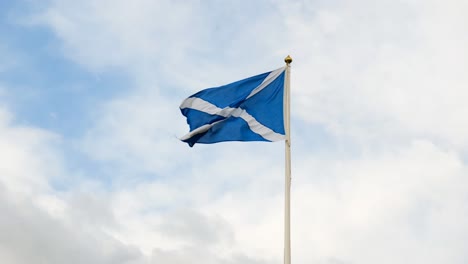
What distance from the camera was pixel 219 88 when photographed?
2828cm

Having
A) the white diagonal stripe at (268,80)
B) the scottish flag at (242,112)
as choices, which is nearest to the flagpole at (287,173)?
the scottish flag at (242,112)

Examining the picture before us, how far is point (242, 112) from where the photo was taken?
27.2 meters

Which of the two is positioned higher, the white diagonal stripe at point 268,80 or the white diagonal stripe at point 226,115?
the white diagonal stripe at point 268,80

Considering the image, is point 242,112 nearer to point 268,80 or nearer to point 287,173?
point 268,80

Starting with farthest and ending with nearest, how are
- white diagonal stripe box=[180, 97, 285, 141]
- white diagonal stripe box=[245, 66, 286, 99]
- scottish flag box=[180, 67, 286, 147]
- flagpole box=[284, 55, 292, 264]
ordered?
1. white diagonal stripe box=[245, 66, 286, 99]
2. scottish flag box=[180, 67, 286, 147]
3. white diagonal stripe box=[180, 97, 285, 141]
4. flagpole box=[284, 55, 292, 264]

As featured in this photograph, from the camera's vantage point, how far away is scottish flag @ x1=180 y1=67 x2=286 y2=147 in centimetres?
2659

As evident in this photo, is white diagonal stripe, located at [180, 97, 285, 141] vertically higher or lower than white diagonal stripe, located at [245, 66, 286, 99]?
lower

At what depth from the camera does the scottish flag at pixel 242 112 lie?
26.6 metres

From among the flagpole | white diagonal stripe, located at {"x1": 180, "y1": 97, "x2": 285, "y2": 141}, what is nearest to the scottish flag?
white diagonal stripe, located at {"x1": 180, "y1": 97, "x2": 285, "y2": 141}

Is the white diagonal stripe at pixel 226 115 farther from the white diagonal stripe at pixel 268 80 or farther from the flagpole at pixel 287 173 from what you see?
the white diagonal stripe at pixel 268 80

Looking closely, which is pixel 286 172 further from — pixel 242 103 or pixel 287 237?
pixel 242 103

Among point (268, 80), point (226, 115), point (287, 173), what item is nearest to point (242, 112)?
point (226, 115)

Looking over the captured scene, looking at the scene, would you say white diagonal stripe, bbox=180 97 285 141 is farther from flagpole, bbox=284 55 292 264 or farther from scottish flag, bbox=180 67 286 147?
flagpole, bbox=284 55 292 264

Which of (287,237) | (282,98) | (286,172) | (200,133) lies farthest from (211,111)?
(287,237)
